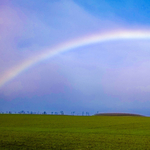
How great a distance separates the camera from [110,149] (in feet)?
77.5

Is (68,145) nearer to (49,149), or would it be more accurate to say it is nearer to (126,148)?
(49,149)

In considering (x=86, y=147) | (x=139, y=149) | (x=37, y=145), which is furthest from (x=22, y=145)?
(x=139, y=149)

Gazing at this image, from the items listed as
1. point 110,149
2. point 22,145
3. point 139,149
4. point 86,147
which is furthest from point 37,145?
point 139,149

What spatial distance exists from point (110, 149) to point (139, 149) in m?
Result: 2.69

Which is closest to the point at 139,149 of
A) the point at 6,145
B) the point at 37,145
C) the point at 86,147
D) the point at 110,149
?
the point at 110,149

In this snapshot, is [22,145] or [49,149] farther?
[22,145]

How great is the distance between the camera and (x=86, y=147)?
24438 millimetres

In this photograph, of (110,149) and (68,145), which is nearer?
→ (110,149)

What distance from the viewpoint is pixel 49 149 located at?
76.1 ft

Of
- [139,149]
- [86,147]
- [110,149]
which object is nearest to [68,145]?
[86,147]

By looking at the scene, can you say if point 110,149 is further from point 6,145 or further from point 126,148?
point 6,145

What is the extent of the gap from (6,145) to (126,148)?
1079 centimetres

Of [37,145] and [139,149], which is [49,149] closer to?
[37,145]

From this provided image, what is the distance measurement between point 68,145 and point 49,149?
279 centimetres
